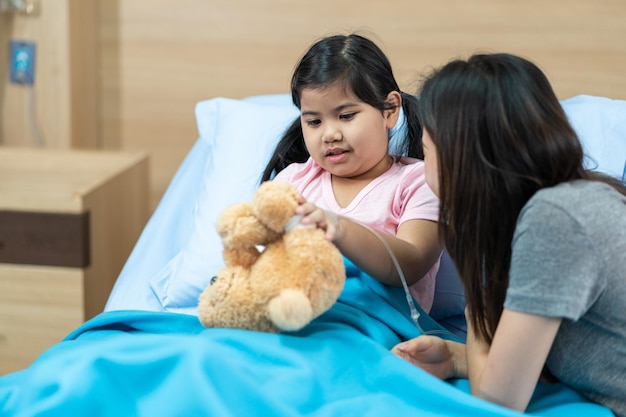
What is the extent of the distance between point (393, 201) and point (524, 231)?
1.34ft

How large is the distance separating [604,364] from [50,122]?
1745mm

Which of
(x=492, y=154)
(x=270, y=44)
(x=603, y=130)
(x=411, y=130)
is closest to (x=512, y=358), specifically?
(x=492, y=154)

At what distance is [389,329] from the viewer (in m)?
1.15

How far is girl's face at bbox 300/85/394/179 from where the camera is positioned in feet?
4.10

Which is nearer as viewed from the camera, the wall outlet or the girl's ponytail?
the girl's ponytail

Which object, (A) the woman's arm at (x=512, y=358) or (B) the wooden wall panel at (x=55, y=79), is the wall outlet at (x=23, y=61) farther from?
(A) the woman's arm at (x=512, y=358)

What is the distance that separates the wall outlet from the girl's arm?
1.41 m

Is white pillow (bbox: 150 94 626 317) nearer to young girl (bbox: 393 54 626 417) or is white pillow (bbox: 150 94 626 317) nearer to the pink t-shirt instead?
the pink t-shirt

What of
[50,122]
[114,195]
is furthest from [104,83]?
[114,195]

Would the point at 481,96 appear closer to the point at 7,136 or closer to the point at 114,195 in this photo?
the point at 114,195

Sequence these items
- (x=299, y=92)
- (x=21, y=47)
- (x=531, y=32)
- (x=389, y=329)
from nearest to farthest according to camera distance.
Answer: (x=389, y=329)
(x=299, y=92)
(x=531, y=32)
(x=21, y=47)

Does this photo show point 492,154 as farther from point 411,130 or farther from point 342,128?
point 411,130

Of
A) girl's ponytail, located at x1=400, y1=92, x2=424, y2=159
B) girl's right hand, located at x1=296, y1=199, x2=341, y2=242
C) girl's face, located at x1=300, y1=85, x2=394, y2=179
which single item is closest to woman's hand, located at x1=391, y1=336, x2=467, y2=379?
girl's right hand, located at x1=296, y1=199, x2=341, y2=242

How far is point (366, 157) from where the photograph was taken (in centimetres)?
129
